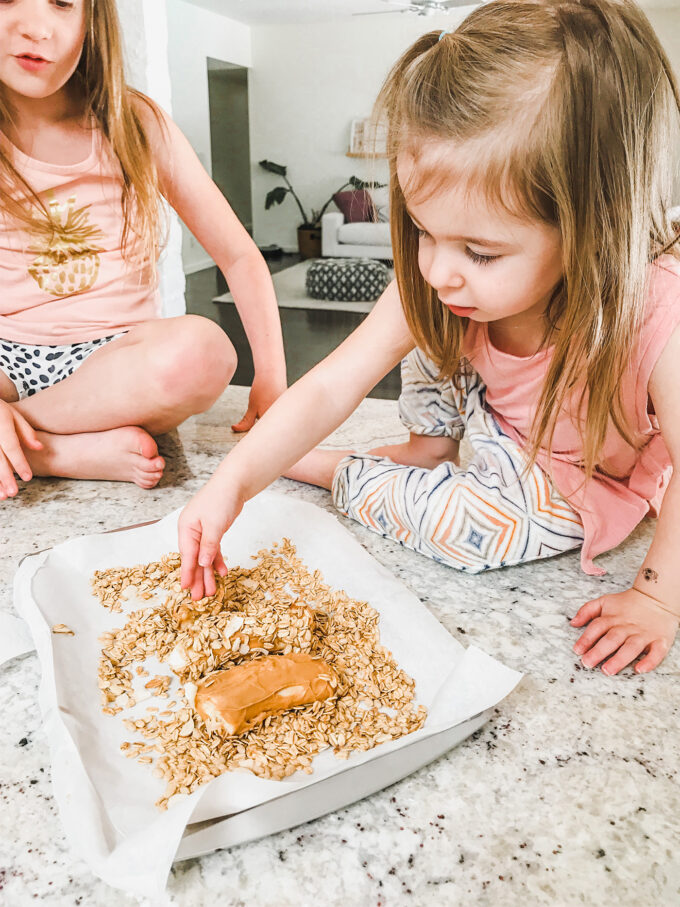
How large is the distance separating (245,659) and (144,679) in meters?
0.10

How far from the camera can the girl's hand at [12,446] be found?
3.38 feet

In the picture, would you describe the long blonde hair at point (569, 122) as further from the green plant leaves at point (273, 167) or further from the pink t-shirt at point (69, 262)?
the green plant leaves at point (273, 167)

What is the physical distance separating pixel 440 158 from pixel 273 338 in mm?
678

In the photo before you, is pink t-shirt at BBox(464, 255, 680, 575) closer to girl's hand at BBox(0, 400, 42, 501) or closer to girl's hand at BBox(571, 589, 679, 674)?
girl's hand at BBox(571, 589, 679, 674)

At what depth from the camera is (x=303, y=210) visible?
6.65 metres

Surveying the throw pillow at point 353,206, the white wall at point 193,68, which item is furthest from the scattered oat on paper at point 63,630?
the throw pillow at point 353,206

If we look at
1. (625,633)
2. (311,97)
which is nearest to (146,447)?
(625,633)

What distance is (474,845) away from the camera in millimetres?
556

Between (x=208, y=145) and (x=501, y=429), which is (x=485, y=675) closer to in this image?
(x=501, y=429)

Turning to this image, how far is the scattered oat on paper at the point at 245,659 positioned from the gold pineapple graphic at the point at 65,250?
0.61m

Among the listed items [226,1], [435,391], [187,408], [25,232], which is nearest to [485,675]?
[435,391]

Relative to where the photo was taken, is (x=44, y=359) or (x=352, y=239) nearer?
(x=44, y=359)

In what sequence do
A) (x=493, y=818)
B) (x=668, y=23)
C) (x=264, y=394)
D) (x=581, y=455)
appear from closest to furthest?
(x=493, y=818) → (x=581, y=455) → (x=264, y=394) → (x=668, y=23)

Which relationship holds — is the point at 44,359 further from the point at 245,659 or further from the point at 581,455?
the point at 581,455
